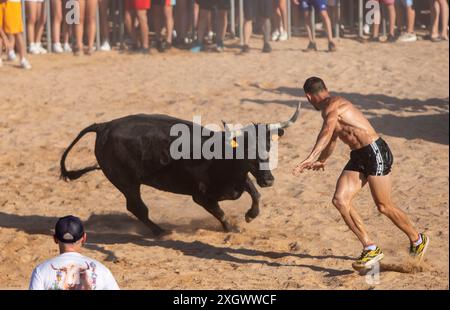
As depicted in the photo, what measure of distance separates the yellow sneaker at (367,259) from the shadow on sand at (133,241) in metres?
0.32

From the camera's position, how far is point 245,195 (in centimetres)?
1248

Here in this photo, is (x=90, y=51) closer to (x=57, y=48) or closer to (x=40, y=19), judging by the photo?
(x=57, y=48)

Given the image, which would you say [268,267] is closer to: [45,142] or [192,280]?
[192,280]

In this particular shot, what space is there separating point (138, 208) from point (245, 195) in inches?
71.0

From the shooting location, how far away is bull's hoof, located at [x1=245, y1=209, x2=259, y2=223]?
10.9 meters

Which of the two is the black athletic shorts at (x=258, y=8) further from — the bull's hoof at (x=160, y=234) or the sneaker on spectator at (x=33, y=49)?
the bull's hoof at (x=160, y=234)

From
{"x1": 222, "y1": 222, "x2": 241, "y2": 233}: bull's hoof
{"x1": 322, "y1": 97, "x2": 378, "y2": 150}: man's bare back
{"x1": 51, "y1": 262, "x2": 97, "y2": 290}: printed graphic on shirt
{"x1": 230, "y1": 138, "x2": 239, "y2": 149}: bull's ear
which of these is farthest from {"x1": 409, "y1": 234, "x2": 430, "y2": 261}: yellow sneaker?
{"x1": 51, "y1": 262, "x2": 97, "y2": 290}: printed graphic on shirt

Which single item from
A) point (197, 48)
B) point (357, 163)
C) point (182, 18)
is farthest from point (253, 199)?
point (182, 18)

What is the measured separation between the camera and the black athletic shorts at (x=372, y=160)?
9383mm

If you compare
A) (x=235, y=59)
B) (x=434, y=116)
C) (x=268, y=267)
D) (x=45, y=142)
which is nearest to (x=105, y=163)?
(x=268, y=267)

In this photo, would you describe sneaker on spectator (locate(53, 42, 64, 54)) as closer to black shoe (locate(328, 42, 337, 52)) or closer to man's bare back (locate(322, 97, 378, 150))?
black shoe (locate(328, 42, 337, 52))

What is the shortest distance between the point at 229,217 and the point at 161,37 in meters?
9.25

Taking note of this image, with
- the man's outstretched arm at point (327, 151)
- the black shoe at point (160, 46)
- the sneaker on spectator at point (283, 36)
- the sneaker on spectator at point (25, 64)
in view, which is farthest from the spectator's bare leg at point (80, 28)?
the man's outstretched arm at point (327, 151)
